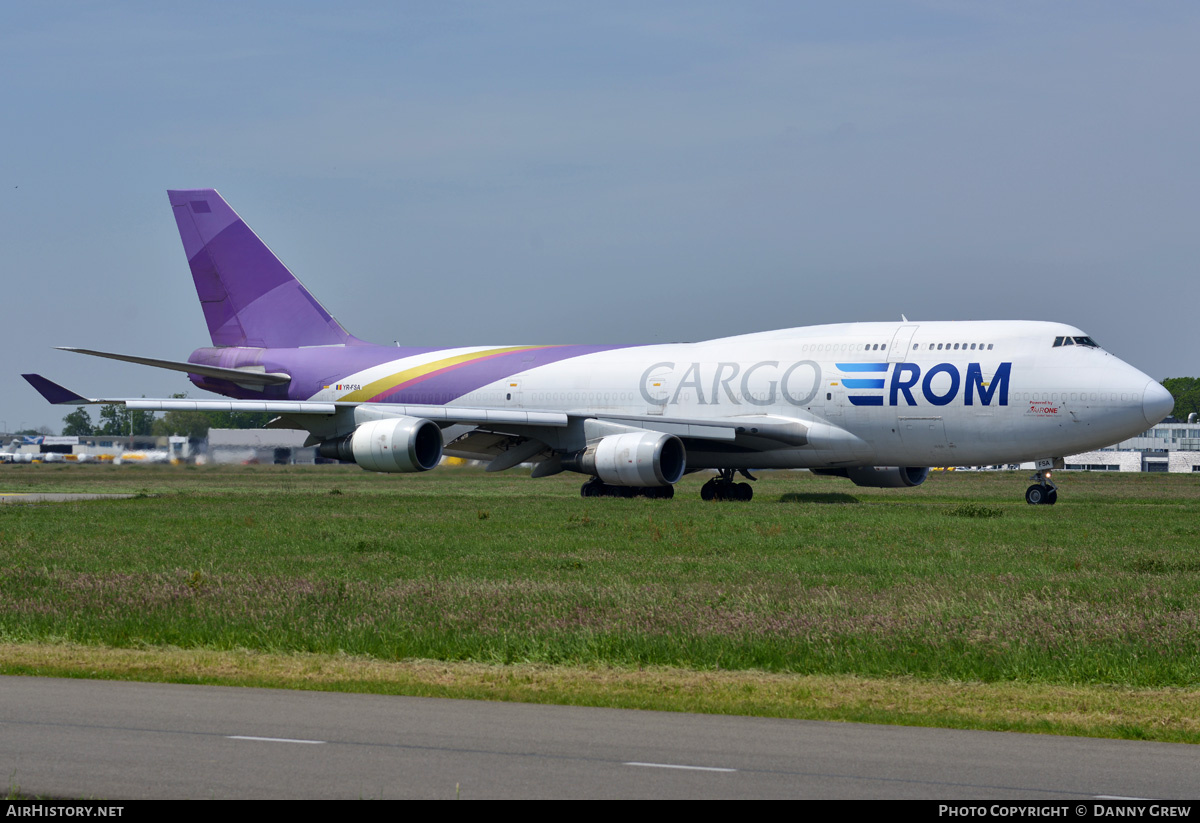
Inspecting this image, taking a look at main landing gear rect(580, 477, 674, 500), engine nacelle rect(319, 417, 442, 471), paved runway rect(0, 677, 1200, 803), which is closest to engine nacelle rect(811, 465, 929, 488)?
main landing gear rect(580, 477, 674, 500)

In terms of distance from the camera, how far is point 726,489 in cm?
3922

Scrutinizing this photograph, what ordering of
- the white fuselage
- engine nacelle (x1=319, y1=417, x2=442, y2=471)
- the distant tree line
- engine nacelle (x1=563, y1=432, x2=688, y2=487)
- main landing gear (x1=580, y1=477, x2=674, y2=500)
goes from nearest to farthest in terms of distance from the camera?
1. the white fuselage
2. engine nacelle (x1=563, y1=432, x2=688, y2=487)
3. engine nacelle (x1=319, y1=417, x2=442, y2=471)
4. main landing gear (x1=580, y1=477, x2=674, y2=500)
5. the distant tree line

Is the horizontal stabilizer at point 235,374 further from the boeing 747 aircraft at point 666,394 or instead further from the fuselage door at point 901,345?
the fuselage door at point 901,345

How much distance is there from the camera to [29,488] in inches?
1847

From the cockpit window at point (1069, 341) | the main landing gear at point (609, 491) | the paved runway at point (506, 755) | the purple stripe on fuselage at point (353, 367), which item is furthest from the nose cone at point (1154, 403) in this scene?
the paved runway at point (506, 755)

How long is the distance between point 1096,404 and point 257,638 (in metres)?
24.0

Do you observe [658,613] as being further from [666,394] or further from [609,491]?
[609,491]

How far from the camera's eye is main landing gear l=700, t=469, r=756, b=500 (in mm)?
38812

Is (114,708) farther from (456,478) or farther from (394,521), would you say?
A: (456,478)

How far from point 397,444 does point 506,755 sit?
91.4ft

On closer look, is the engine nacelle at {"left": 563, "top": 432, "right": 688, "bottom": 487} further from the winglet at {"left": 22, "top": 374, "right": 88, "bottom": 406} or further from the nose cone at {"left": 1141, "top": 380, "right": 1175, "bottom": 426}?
the winglet at {"left": 22, "top": 374, "right": 88, "bottom": 406}

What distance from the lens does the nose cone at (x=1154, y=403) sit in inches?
1270

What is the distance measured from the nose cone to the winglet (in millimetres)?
27269
